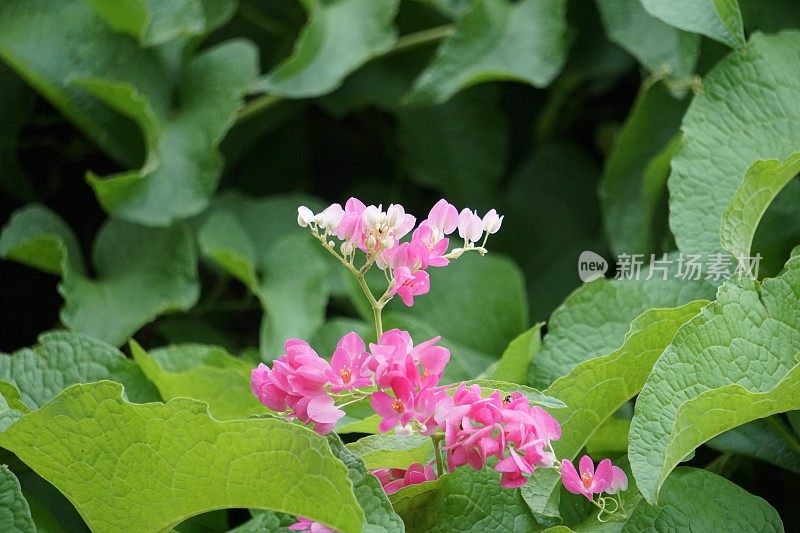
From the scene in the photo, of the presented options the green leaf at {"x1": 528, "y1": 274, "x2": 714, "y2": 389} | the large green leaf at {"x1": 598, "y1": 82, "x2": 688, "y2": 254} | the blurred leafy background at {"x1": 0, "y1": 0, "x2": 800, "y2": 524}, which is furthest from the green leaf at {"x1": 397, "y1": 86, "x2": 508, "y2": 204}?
the green leaf at {"x1": 528, "y1": 274, "x2": 714, "y2": 389}

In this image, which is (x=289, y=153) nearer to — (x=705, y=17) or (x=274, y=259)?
(x=274, y=259)

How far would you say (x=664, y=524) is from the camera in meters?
0.47

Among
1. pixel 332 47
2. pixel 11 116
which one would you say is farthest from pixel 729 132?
pixel 11 116

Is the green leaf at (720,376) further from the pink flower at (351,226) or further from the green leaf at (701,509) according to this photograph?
the pink flower at (351,226)

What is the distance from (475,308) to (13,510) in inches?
19.6

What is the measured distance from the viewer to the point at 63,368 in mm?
591

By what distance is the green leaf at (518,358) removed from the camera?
58 cm

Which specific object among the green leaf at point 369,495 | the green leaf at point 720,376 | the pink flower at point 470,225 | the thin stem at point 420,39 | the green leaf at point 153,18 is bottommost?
the green leaf at point 369,495

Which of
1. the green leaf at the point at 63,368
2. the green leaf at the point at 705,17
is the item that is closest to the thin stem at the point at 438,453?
the green leaf at the point at 63,368

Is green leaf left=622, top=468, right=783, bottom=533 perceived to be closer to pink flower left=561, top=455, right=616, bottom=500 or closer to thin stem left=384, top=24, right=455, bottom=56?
pink flower left=561, top=455, right=616, bottom=500

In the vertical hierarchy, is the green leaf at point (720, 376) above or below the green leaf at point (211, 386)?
above

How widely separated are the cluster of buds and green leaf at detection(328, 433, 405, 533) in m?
0.07

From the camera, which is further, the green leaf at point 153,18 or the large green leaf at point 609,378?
the green leaf at point 153,18

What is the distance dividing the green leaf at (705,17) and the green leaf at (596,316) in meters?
0.16
